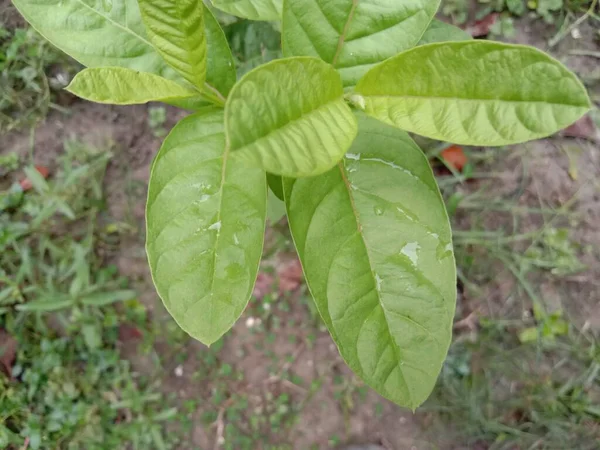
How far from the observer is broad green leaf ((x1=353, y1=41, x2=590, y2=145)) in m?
0.84

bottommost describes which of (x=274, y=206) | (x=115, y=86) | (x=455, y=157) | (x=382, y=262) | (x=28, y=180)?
(x=28, y=180)

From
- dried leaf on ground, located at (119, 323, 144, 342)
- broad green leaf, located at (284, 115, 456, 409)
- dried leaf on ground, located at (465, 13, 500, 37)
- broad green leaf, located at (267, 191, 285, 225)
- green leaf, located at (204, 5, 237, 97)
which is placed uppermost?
green leaf, located at (204, 5, 237, 97)

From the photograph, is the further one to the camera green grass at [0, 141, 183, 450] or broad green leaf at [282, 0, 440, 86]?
green grass at [0, 141, 183, 450]

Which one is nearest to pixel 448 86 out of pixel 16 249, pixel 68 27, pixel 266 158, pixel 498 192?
pixel 266 158

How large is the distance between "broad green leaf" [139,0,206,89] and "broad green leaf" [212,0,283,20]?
0.28 metres

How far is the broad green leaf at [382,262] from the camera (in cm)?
117

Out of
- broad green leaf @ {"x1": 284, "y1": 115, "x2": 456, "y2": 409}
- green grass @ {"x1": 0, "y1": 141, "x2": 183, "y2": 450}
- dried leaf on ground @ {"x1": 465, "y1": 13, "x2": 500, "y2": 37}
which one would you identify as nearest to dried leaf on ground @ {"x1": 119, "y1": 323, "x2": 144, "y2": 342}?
green grass @ {"x1": 0, "y1": 141, "x2": 183, "y2": 450}

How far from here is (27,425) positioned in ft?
8.41

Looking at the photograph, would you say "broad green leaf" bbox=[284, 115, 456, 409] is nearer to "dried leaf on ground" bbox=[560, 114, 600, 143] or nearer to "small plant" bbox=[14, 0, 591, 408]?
"small plant" bbox=[14, 0, 591, 408]

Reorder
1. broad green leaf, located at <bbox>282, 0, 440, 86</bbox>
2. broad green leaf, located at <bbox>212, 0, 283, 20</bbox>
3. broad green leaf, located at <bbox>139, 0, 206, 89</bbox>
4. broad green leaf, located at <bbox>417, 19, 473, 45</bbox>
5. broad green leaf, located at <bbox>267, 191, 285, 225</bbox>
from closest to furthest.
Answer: broad green leaf, located at <bbox>139, 0, 206, 89</bbox>
broad green leaf, located at <bbox>282, 0, 440, 86</bbox>
broad green leaf, located at <bbox>212, 0, 283, 20</bbox>
broad green leaf, located at <bbox>417, 19, 473, 45</bbox>
broad green leaf, located at <bbox>267, 191, 285, 225</bbox>

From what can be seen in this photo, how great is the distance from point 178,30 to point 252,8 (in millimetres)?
376

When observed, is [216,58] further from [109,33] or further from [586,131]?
[586,131]

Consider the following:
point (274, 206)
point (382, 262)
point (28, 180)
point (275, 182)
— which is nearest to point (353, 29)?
point (275, 182)

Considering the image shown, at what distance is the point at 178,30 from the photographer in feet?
3.19
